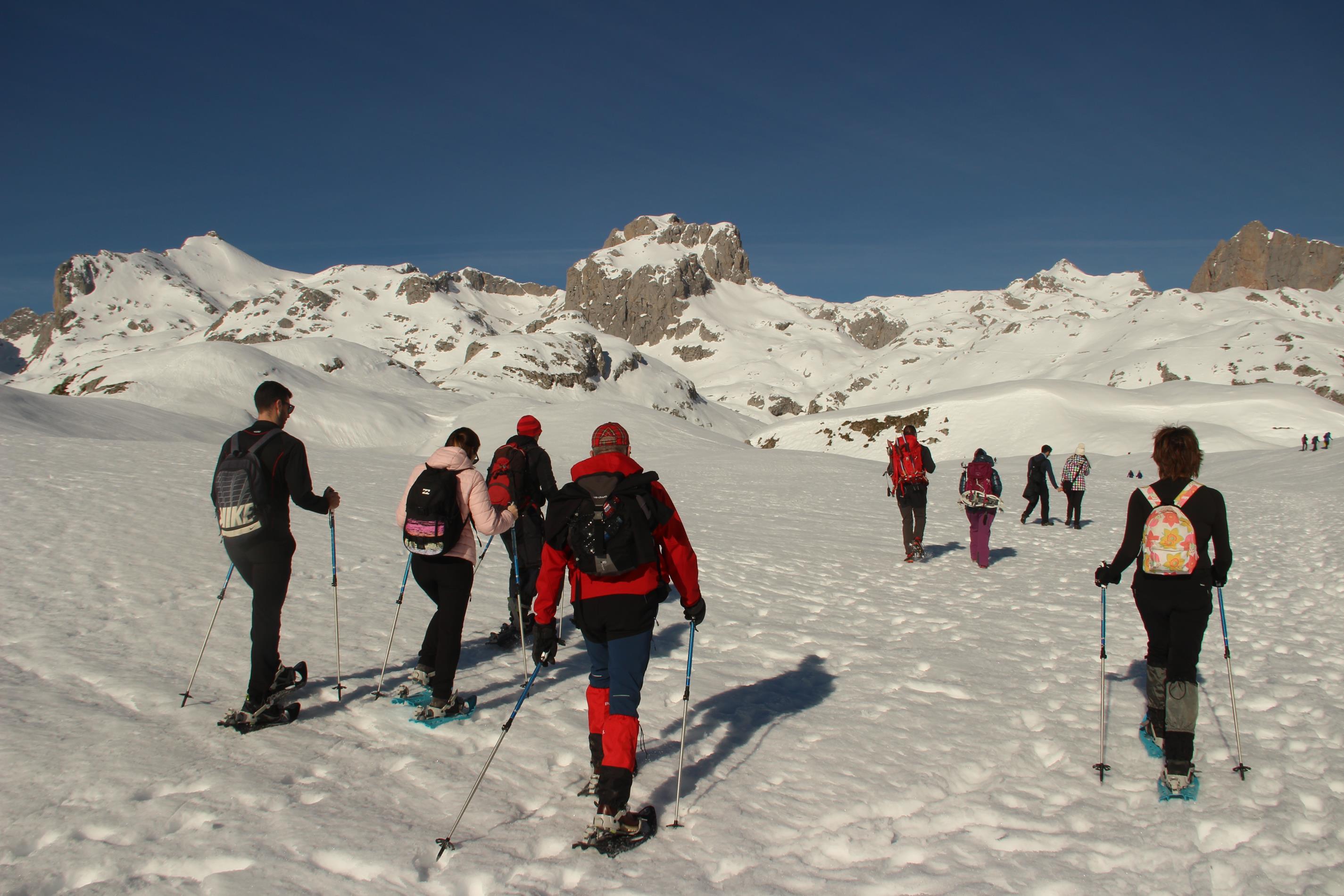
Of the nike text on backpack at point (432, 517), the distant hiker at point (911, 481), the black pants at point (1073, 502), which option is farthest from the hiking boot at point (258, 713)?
the black pants at point (1073, 502)

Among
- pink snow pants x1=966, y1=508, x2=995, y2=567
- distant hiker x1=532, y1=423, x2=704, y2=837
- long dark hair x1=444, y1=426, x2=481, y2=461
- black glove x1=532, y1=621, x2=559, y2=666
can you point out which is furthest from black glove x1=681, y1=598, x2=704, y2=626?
pink snow pants x1=966, y1=508, x2=995, y2=567

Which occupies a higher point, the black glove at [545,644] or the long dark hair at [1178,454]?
the long dark hair at [1178,454]

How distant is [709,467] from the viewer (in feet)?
108

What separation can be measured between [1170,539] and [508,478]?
5333mm

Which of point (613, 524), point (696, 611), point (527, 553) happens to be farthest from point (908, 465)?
point (613, 524)

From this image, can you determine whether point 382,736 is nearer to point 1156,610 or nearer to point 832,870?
point 832,870

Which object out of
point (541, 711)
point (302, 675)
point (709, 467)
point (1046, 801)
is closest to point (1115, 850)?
point (1046, 801)

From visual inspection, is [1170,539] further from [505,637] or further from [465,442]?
[505,637]

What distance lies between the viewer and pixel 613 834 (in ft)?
13.5

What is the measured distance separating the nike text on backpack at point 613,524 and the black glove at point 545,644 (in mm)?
554

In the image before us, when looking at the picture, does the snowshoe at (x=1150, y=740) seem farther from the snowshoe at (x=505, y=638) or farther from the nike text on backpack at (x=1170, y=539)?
the snowshoe at (x=505, y=638)

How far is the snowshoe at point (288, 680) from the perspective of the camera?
538 centimetres

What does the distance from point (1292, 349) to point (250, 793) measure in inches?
5440

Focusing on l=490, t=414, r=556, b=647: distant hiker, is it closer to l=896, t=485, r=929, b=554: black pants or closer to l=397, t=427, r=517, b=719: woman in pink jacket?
l=397, t=427, r=517, b=719: woman in pink jacket
